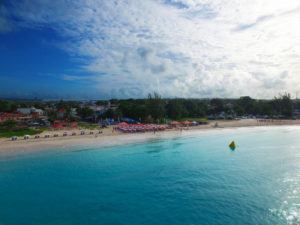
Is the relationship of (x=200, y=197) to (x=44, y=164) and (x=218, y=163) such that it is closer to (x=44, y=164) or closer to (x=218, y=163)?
(x=218, y=163)

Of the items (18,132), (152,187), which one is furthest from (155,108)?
(152,187)

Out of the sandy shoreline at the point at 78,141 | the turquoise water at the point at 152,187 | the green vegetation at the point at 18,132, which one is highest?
the green vegetation at the point at 18,132

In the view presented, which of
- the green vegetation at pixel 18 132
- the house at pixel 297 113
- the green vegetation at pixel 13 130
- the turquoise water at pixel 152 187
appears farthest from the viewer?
the house at pixel 297 113

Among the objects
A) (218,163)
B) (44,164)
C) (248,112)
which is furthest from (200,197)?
(248,112)

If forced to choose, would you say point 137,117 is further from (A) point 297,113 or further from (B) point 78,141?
(A) point 297,113

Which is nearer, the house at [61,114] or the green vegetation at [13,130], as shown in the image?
the green vegetation at [13,130]

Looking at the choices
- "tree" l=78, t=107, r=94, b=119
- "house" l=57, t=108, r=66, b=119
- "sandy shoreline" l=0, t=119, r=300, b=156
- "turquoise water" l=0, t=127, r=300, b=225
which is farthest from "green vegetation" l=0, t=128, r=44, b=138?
"tree" l=78, t=107, r=94, b=119

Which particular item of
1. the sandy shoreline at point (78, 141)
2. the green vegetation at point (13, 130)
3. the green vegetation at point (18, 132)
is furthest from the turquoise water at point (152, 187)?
the green vegetation at point (13, 130)

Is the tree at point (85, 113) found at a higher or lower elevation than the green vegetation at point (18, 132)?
higher

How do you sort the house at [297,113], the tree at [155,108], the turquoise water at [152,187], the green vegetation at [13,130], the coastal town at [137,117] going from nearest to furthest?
the turquoise water at [152,187] < the green vegetation at [13,130] < the coastal town at [137,117] < the tree at [155,108] < the house at [297,113]

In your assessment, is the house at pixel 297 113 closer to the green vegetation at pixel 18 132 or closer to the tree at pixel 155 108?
the tree at pixel 155 108
